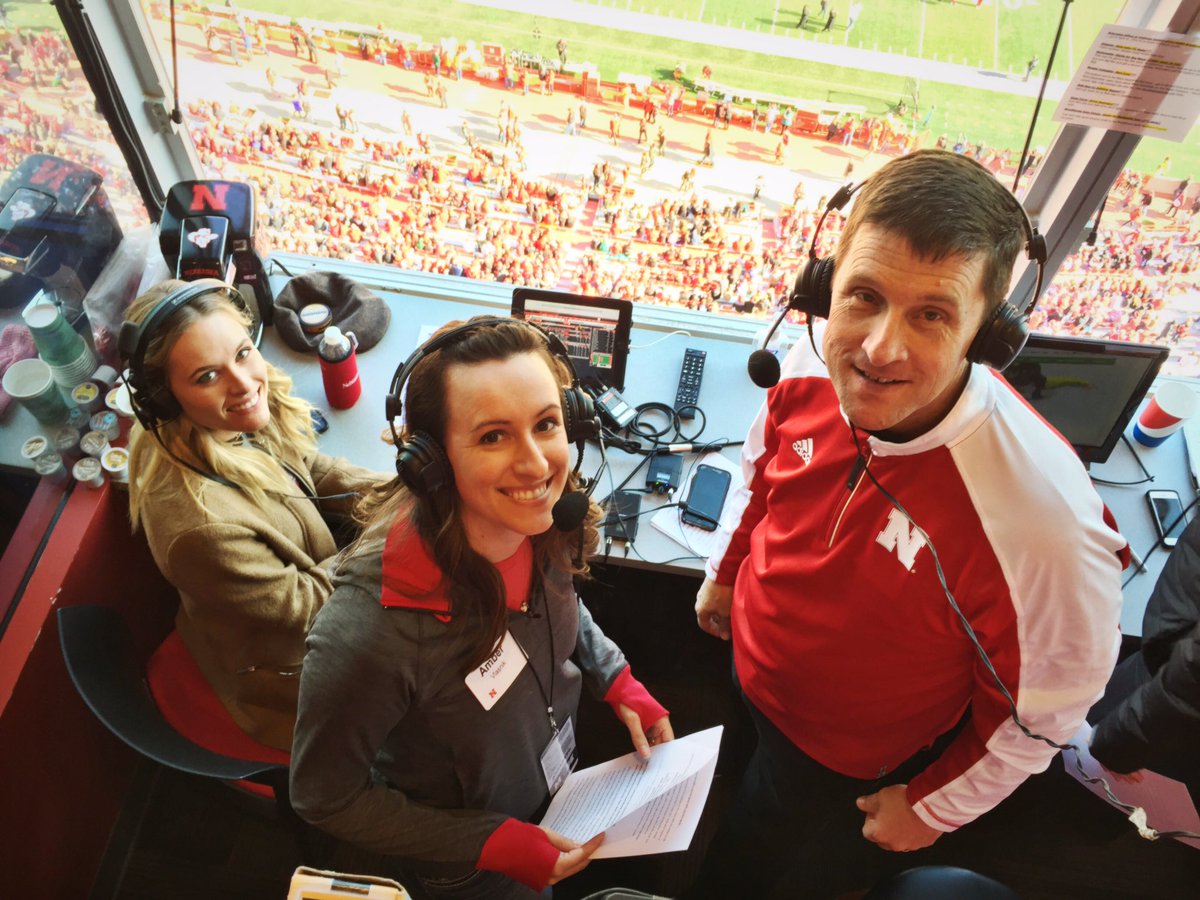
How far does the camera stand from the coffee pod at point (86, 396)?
2.09m

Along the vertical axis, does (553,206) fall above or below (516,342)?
below

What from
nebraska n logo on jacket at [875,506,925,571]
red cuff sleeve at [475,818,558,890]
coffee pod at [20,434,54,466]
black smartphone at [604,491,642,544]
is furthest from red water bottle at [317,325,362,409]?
nebraska n logo on jacket at [875,506,925,571]

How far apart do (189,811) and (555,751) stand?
1.34m

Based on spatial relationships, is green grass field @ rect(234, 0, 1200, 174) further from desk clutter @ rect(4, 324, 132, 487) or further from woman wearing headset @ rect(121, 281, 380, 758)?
desk clutter @ rect(4, 324, 132, 487)

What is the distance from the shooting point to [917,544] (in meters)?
1.32

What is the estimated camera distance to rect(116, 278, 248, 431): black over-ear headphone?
1569 millimetres

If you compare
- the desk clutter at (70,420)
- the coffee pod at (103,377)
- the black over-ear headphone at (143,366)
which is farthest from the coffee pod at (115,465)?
the black over-ear headphone at (143,366)

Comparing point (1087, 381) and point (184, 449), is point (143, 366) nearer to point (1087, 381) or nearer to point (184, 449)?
point (184, 449)

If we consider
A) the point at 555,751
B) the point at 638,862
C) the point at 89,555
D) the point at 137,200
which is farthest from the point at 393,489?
the point at 137,200

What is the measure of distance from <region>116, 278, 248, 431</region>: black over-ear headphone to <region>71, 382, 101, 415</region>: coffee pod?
595 millimetres

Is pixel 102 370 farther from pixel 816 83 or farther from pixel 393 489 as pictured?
pixel 816 83

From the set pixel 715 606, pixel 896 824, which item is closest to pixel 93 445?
pixel 715 606

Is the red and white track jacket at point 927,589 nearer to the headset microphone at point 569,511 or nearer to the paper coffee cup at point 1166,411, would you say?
the headset microphone at point 569,511

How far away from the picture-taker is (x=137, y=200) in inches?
96.4
